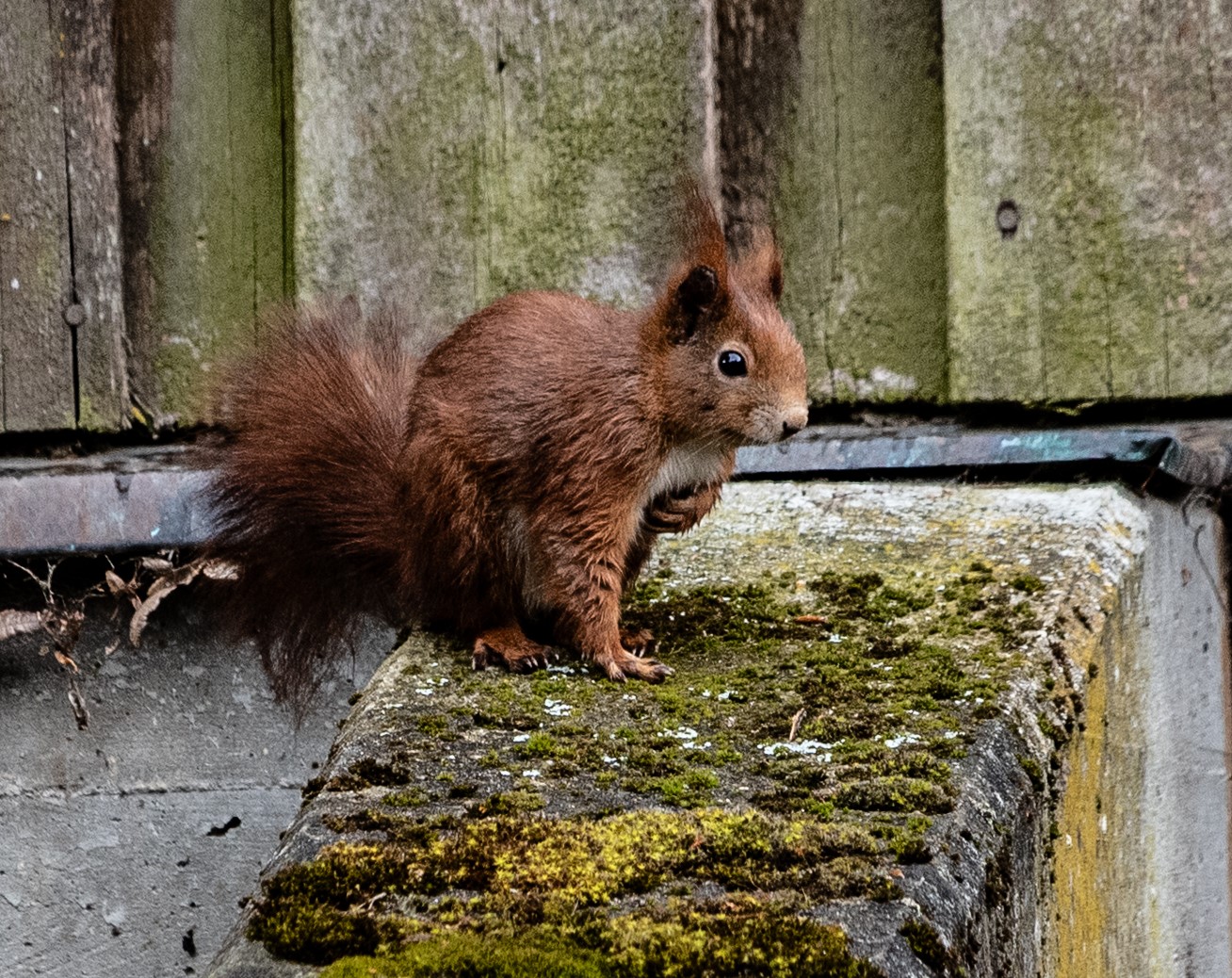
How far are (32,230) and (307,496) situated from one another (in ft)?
3.53

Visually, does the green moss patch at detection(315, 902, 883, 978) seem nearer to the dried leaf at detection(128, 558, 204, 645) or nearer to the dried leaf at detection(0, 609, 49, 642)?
the dried leaf at detection(128, 558, 204, 645)

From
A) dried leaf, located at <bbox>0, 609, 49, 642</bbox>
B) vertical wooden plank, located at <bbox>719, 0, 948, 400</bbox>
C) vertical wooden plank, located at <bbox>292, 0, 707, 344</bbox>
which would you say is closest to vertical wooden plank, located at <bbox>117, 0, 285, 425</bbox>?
vertical wooden plank, located at <bbox>292, 0, 707, 344</bbox>

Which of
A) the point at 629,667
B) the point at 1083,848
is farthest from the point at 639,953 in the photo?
the point at 1083,848

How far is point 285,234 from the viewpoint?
3.51 m

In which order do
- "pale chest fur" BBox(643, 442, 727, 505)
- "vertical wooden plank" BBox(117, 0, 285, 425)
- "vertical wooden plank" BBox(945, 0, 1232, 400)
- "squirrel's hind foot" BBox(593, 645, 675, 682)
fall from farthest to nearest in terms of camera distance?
"vertical wooden plank" BBox(117, 0, 285, 425), "vertical wooden plank" BBox(945, 0, 1232, 400), "pale chest fur" BBox(643, 442, 727, 505), "squirrel's hind foot" BBox(593, 645, 675, 682)

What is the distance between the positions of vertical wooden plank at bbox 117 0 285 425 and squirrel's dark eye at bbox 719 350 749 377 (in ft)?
4.26

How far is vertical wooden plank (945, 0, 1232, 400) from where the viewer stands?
10.6 feet

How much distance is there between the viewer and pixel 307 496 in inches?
114

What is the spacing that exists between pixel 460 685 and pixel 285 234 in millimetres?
1462

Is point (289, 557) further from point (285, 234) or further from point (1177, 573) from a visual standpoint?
point (1177, 573)

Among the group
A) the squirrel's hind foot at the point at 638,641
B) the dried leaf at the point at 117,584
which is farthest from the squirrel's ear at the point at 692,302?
the dried leaf at the point at 117,584

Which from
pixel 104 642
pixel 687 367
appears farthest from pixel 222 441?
pixel 687 367

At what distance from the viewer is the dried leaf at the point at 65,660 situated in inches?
131

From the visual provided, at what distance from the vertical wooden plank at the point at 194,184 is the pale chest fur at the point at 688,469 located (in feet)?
4.02
